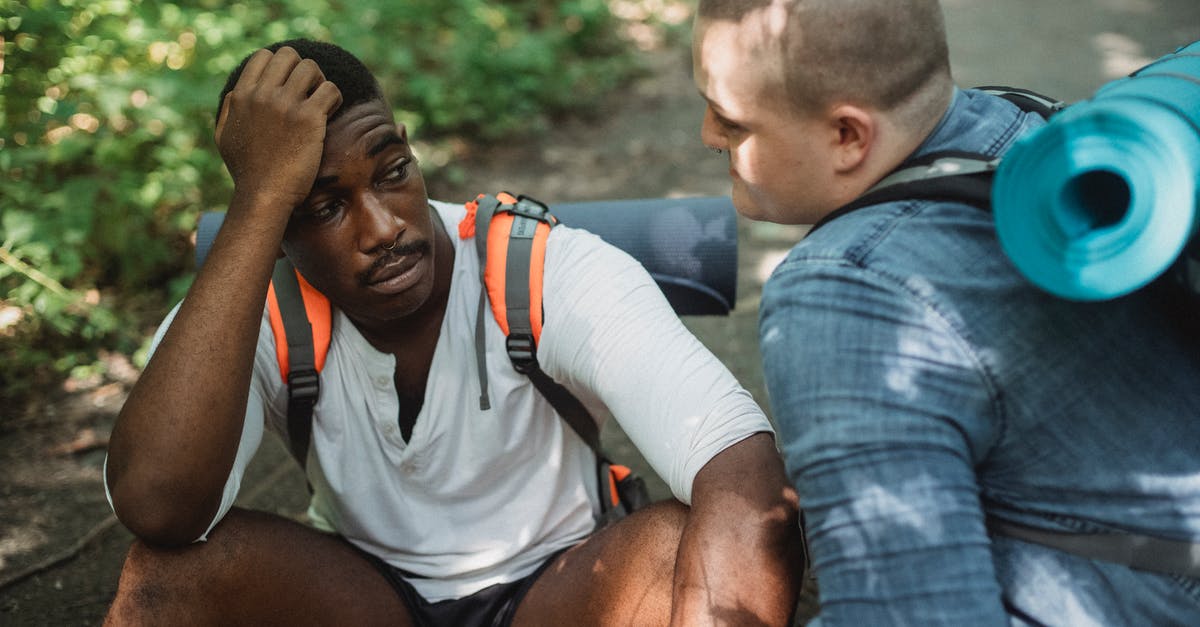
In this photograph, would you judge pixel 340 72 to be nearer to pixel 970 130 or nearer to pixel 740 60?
pixel 740 60

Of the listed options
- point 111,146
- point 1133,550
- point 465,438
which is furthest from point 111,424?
point 1133,550

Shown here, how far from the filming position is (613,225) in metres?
2.62

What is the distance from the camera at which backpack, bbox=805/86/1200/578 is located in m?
1.38

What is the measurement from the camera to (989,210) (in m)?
1.40

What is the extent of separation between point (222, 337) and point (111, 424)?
84.7 inches

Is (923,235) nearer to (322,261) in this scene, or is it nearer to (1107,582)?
(1107,582)

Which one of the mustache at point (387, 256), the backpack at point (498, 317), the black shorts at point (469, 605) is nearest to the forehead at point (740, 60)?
the backpack at point (498, 317)

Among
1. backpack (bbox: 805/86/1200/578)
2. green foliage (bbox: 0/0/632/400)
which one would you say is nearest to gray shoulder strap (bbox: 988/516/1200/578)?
backpack (bbox: 805/86/1200/578)

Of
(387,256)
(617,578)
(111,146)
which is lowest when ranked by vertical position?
(111,146)

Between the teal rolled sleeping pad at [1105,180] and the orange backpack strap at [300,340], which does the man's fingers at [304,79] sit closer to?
the orange backpack strap at [300,340]

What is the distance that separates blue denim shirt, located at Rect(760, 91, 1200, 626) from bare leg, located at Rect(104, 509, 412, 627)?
1.21 meters

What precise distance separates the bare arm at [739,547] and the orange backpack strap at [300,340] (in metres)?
0.94

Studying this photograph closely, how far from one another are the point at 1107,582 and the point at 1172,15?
6.83 m

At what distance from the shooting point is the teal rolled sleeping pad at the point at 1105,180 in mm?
1176
